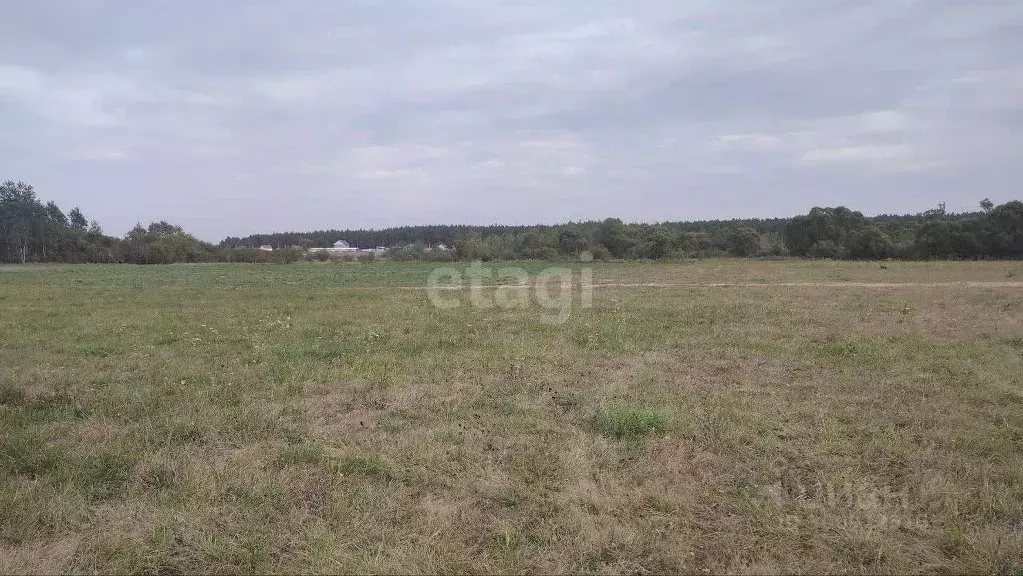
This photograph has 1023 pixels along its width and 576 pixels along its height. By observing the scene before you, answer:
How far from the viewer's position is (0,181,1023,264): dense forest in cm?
4634

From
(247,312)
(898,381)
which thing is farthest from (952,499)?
(247,312)

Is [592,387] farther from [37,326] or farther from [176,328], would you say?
[37,326]

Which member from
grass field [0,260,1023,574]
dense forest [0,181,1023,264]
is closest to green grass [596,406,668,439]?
grass field [0,260,1023,574]

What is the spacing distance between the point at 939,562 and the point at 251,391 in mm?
6773

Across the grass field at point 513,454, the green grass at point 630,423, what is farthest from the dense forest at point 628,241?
the green grass at point 630,423

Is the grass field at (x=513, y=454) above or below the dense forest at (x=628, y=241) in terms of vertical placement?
below

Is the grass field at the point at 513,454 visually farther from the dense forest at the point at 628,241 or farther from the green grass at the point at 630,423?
the dense forest at the point at 628,241

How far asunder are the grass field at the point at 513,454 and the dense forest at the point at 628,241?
4744cm

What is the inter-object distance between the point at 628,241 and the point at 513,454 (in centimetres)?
7223

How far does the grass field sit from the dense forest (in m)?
47.4

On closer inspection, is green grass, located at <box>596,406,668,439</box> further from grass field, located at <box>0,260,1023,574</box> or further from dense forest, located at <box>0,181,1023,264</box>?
dense forest, located at <box>0,181,1023,264</box>

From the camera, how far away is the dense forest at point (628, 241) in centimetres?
4634

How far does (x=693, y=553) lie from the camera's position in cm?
330

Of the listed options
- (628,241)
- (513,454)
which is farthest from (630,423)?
(628,241)
